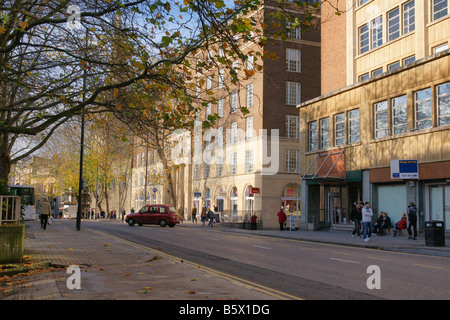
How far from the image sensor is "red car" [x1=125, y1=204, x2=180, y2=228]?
1508 inches

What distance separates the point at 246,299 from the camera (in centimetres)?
754

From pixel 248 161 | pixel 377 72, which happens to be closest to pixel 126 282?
pixel 377 72

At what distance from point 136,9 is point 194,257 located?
7740 millimetres

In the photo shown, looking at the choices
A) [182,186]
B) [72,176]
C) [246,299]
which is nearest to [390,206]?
[246,299]

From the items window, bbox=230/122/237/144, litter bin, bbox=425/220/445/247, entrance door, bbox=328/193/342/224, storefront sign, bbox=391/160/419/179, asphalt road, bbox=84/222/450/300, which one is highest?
window, bbox=230/122/237/144

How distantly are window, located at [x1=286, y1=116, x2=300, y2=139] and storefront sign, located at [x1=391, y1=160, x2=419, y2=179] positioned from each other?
24763 millimetres

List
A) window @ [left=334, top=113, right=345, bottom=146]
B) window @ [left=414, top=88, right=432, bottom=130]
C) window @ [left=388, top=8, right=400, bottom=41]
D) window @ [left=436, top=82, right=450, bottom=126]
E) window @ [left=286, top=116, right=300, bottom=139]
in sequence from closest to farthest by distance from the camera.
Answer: window @ [left=436, top=82, right=450, bottom=126]
window @ [left=414, top=88, right=432, bottom=130]
window @ [left=388, top=8, right=400, bottom=41]
window @ [left=334, top=113, right=345, bottom=146]
window @ [left=286, top=116, right=300, bottom=139]

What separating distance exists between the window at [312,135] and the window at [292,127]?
11193mm

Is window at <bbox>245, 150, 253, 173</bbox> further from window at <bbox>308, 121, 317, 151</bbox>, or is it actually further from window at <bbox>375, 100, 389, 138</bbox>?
window at <bbox>375, 100, 389, 138</bbox>

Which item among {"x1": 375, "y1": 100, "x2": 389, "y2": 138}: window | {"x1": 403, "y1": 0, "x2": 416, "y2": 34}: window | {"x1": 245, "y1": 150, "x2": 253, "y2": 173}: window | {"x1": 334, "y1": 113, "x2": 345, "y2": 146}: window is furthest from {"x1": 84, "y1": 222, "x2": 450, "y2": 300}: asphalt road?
{"x1": 245, "y1": 150, "x2": 253, "y2": 173}: window

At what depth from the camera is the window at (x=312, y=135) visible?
36.2 meters

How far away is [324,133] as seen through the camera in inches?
1380
